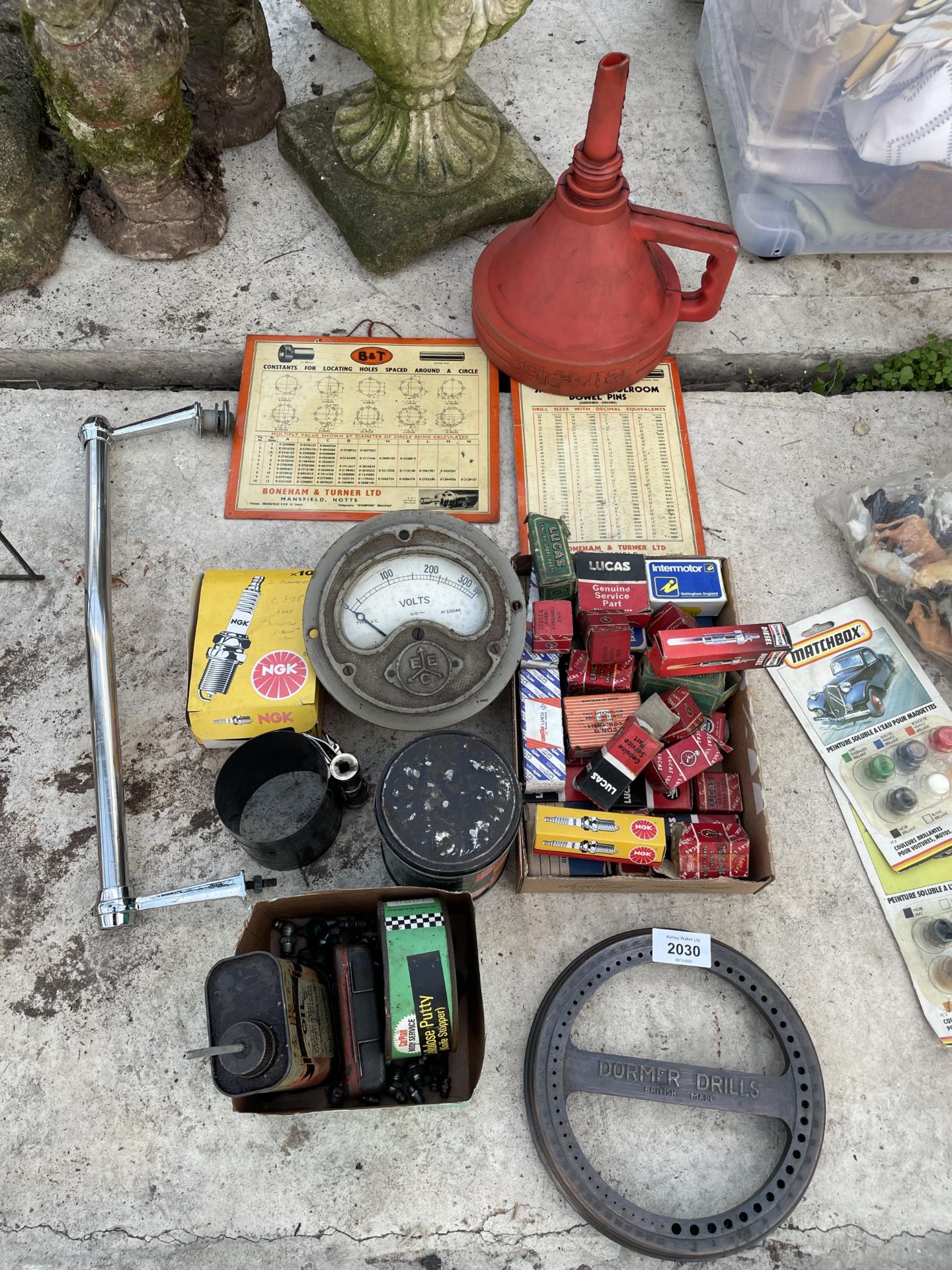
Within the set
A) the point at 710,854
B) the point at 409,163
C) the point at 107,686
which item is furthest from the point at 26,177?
the point at 710,854

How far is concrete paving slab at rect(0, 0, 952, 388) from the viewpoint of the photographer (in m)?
1.98

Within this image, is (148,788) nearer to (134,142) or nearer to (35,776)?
(35,776)

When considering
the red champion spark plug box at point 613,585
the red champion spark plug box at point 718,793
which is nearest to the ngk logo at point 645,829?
the red champion spark plug box at point 718,793

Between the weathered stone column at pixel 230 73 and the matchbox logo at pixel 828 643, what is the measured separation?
6.26 feet

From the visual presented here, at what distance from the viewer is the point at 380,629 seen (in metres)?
1.43

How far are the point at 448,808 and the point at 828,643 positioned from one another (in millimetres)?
958

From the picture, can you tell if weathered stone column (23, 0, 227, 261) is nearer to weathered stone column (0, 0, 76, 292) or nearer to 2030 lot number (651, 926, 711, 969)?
weathered stone column (0, 0, 76, 292)

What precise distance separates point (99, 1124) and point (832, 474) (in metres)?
1.96

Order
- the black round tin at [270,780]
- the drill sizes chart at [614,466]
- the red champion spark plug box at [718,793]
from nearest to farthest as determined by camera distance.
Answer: the black round tin at [270,780], the red champion spark plug box at [718,793], the drill sizes chart at [614,466]

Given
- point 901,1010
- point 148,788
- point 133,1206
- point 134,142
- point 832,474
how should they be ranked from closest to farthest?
1. point 133,1206
2. point 901,1010
3. point 148,788
4. point 134,142
5. point 832,474

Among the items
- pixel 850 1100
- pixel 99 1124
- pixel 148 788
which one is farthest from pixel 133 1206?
pixel 850 1100

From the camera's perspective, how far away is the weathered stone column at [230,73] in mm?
1899

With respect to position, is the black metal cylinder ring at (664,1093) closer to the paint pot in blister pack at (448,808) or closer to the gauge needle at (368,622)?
the paint pot in blister pack at (448,808)

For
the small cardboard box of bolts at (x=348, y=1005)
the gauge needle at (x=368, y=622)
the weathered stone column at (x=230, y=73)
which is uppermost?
the weathered stone column at (x=230, y=73)
